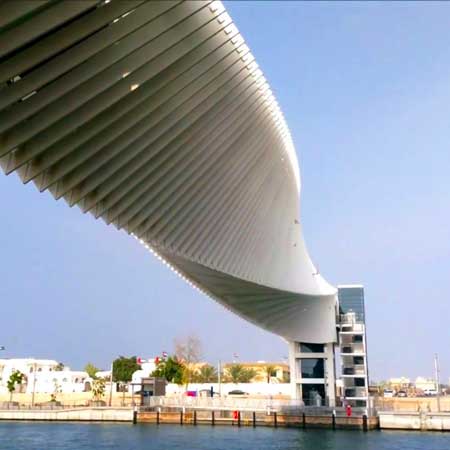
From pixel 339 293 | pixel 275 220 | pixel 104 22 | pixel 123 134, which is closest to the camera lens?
pixel 104 22

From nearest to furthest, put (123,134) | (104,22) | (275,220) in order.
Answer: (104,22) < (123,134) < (275,220)

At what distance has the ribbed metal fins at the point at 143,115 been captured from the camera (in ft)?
34.9

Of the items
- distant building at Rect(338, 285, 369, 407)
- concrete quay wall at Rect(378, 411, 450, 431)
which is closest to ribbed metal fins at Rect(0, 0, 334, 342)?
concrete quay wall at Rect(378, 411, 450, 431)

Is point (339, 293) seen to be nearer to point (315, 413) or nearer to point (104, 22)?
point (315, 413)

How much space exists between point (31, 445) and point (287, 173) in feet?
83.0

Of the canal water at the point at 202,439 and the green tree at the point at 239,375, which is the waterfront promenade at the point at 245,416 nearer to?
the canal water at the point at 202,439

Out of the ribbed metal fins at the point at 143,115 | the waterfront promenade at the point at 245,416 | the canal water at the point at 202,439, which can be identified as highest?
the ribbed metal fins at the point at 143,115

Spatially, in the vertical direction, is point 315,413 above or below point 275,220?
below

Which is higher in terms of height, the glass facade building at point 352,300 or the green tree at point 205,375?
the glass facade building at point 352,300

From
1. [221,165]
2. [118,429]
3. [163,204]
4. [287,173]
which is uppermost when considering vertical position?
[287,173]

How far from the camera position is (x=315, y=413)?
2031 inches

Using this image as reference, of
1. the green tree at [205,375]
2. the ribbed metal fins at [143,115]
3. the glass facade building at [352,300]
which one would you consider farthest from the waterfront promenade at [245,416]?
the green tree at [205,375]

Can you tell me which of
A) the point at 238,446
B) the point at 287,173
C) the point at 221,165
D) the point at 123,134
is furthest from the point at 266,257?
the point at 123,134

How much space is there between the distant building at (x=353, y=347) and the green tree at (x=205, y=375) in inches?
1926
